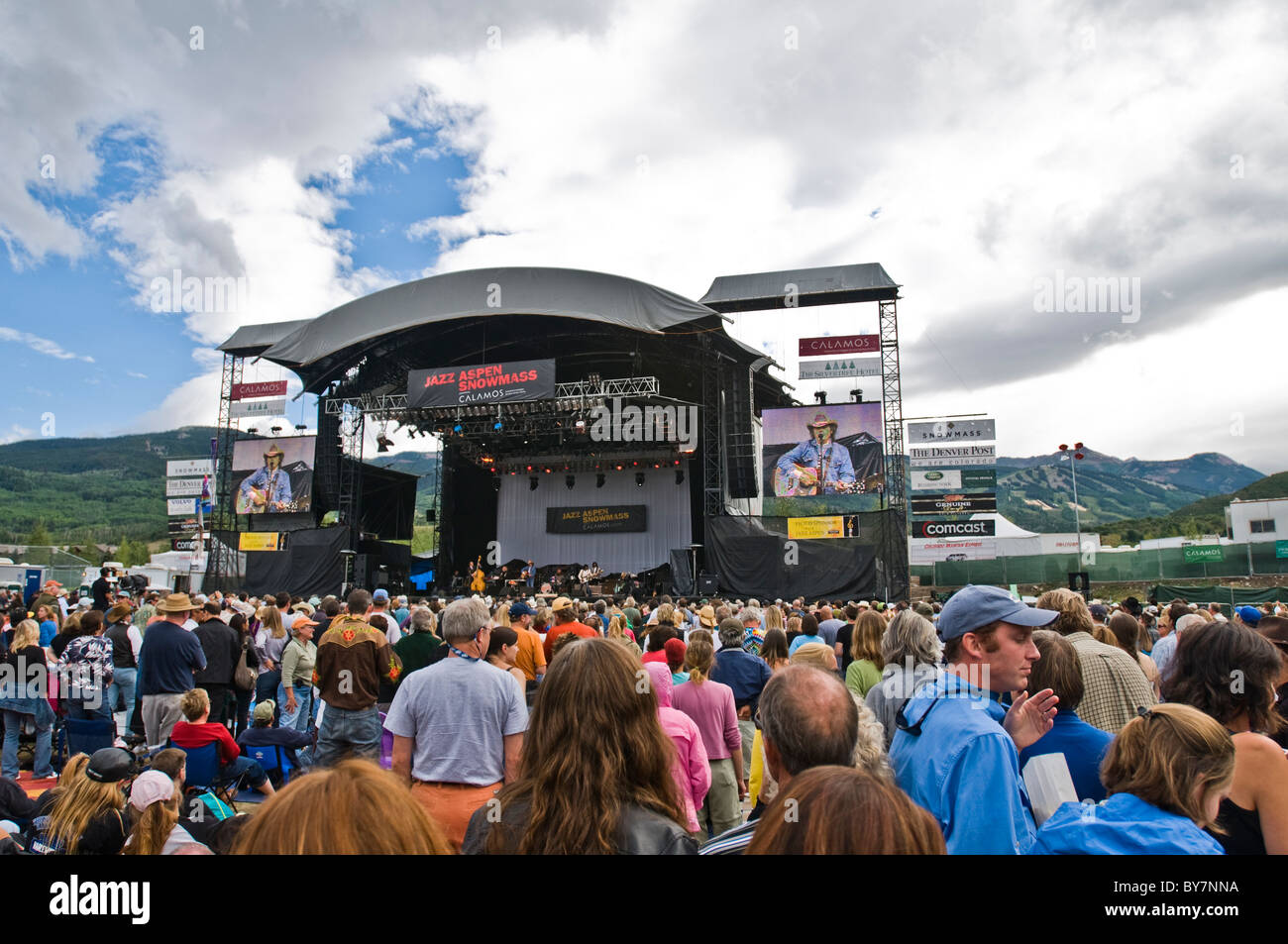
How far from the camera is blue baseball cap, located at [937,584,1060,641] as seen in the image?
91.0 inches

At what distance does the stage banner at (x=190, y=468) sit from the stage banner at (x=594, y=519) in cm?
1371

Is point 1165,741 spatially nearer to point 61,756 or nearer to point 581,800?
point 581,800

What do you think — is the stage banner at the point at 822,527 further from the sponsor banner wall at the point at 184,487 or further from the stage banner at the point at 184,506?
the sponsor banner wall at the point at 184,487

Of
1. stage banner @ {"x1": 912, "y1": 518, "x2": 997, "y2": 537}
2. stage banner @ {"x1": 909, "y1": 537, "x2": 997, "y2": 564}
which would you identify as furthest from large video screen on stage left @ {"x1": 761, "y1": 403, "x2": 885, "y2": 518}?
stage banner @ {"x1": 909, "y1": 537, "x2": 997, "y2": 564}

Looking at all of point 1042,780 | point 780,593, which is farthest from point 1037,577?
point 1042,780

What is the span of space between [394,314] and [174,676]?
17068mm

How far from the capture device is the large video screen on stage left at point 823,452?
70.4 ft

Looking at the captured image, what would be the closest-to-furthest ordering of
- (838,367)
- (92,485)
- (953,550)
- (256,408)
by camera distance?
(838,367)
(953,550)
(256,408)
(92,485)

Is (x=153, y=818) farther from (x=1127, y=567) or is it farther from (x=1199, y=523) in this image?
(x=1199, y=523)

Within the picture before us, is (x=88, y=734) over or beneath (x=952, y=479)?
beneath

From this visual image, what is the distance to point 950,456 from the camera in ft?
83.3

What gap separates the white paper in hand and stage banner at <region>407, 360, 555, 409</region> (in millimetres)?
19008

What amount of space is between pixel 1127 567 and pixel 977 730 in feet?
93.8

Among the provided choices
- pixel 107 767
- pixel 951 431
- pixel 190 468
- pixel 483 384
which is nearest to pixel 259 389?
pixel 190 468
